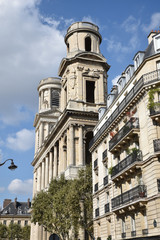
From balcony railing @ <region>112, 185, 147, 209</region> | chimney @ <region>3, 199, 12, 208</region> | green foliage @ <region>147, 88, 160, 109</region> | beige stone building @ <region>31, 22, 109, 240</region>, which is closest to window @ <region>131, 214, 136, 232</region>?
balcony railing @ <region>112, 185, 147, 209</region>

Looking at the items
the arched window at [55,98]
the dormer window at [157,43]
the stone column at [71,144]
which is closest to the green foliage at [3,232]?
the arched window at [55,98]

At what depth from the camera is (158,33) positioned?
25.0 metres

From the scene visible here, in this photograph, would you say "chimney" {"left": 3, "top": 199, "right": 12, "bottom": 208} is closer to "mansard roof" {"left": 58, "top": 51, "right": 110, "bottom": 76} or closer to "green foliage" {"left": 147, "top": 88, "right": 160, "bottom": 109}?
"mansard roof" {"left": 58, "top": 51, "right": 110, "bottom": 76}

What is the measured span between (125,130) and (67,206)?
467 inches

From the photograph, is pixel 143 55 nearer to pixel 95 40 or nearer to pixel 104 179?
pixel 104 179

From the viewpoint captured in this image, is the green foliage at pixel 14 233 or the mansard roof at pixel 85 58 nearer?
A: the mansard roof at pixel 85 58

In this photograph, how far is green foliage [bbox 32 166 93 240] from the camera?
32.3m

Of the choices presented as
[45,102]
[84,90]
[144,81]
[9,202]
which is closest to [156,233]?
[144,81]

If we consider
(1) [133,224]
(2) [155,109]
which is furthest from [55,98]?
(2) [155,109]

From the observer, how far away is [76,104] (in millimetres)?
46438

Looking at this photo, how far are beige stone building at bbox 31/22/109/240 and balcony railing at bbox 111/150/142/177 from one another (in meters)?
15.2

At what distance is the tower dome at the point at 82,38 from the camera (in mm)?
52250

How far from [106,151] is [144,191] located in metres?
9.31

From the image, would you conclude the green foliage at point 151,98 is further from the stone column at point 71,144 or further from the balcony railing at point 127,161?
the stone column at point 71,144
